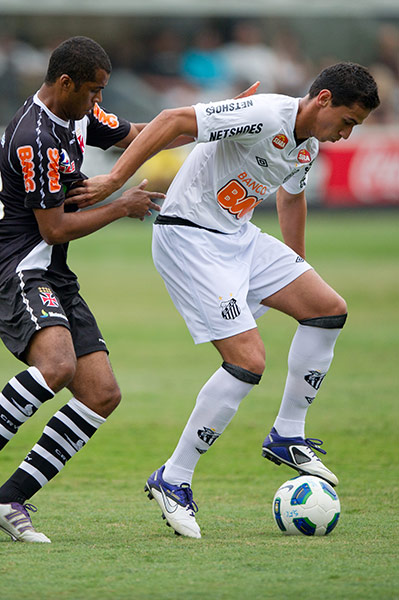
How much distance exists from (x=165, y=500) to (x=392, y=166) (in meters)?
20.6

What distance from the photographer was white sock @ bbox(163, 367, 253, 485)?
533cm

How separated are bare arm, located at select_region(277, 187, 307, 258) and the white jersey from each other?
49cm

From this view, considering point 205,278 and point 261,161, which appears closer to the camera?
point 205,278

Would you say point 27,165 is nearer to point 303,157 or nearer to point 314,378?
point 303,157

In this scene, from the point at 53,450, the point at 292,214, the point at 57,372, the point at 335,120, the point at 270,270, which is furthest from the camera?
the point at 292,214

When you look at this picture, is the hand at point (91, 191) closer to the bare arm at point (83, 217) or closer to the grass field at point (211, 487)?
the bare arm at point (83, 217)

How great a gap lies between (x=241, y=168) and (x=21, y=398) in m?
1.76

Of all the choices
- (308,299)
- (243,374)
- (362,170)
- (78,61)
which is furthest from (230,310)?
(362,170)

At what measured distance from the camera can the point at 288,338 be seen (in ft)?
41.1

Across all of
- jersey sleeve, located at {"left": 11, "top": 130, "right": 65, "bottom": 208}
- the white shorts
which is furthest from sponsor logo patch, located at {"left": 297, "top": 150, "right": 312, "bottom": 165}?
jersey sleeve, located at {"left": 11, "top": 130, "right": 65, "bottom": 208}

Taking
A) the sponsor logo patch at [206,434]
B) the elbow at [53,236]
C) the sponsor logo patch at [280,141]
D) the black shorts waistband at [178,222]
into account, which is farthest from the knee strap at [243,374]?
the sponsor logo patch at [280,141]

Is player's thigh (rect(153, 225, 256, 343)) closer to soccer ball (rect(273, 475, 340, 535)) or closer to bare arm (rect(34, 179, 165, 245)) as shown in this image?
bare arm (rect(34, 179, 165, 245))

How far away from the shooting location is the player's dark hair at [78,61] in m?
4.94

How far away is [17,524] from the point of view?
5008 mm
